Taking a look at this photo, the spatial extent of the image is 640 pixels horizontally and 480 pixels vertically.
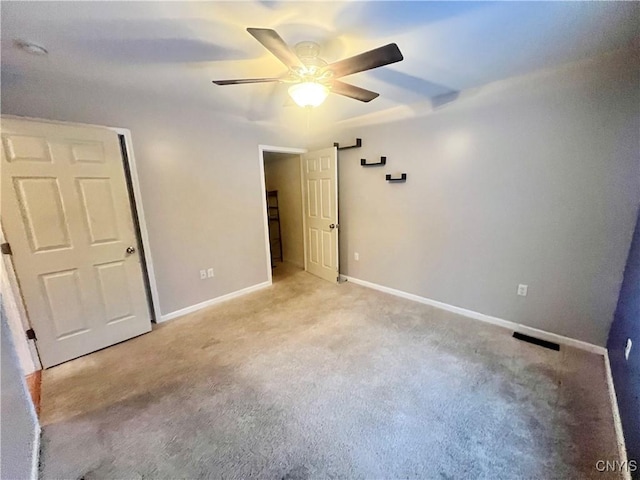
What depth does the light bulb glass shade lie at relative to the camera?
72.1 inches

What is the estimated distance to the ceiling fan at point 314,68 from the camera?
1.46m

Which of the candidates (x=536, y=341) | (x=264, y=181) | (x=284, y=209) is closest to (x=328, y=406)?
(x=536, y=341)

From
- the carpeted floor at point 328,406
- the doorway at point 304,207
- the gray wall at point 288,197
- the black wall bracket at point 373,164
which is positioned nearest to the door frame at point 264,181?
the doorway at point 304,207

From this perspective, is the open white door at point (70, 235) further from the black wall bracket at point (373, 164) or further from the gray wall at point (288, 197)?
the black wall bracket at point (373, 164)

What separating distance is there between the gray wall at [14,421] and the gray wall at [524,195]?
11.1ft

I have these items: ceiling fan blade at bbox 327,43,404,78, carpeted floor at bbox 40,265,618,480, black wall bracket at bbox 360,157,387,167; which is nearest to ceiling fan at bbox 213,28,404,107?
ceiling fan blade at bbox 327,43,404,78

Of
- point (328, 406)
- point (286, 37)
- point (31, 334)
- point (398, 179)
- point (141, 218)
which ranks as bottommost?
point (328, 406)

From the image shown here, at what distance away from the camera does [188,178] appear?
2996 mm

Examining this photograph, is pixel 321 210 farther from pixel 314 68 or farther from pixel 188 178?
pixel 314 68

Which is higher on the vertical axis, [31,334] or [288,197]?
[288,197]

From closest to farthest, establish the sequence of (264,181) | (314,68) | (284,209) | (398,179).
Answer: (314,68) < (398,179) < (264,181) < (284,209)

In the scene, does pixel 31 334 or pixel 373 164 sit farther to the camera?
pixel 373 164

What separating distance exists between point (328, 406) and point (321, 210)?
9.13 ft

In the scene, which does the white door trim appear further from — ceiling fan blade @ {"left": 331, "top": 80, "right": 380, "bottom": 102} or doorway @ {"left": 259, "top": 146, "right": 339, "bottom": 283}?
ceiling fan blade @ {"left": 331, "top": 80, "right": 380, "bottom": 102}
